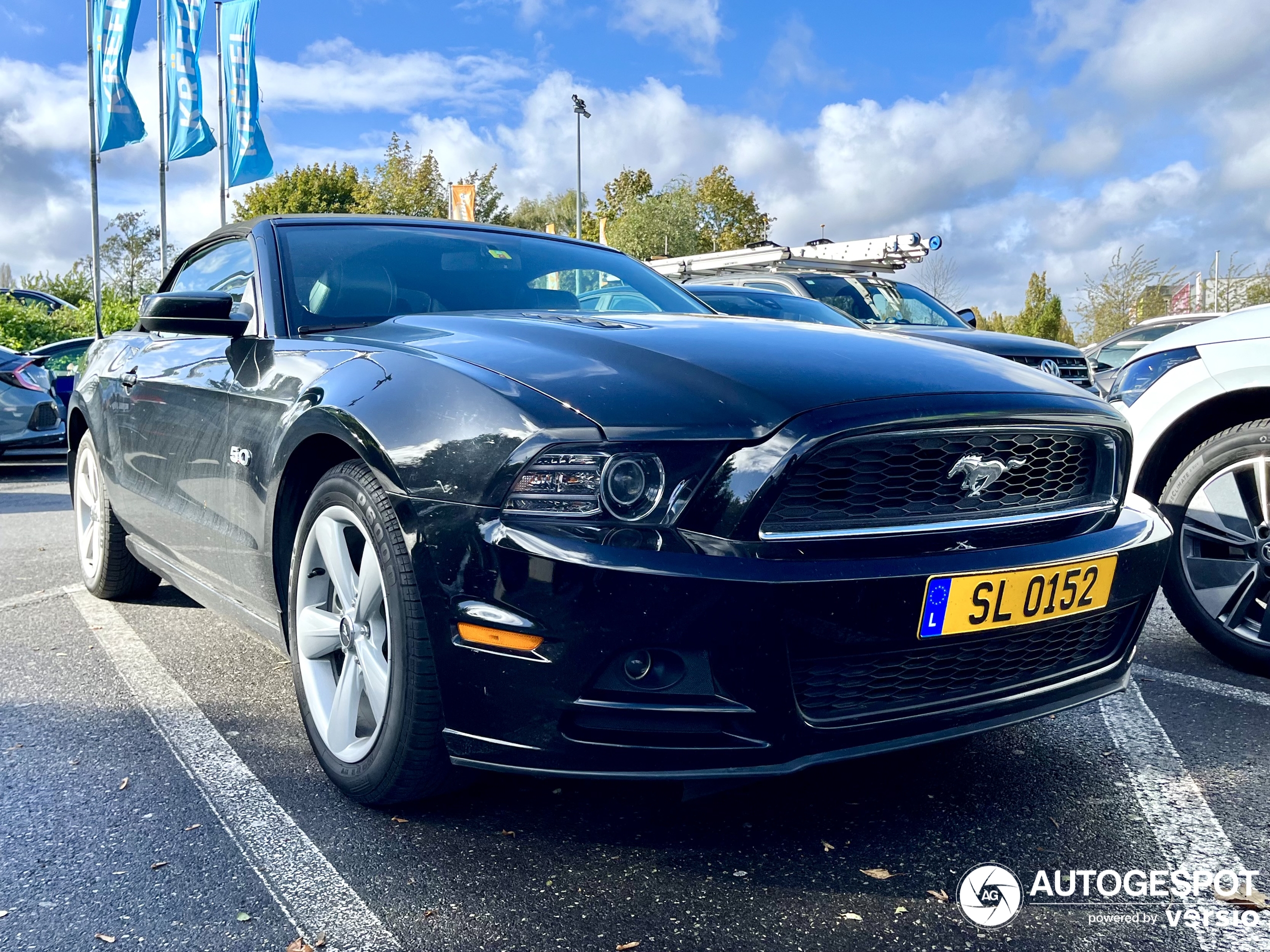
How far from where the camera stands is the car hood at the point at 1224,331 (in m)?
3.77

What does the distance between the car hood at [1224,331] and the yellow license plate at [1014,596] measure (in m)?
1.70

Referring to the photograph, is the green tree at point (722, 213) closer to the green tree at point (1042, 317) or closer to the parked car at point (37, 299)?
the green tree at point (1042, 317)

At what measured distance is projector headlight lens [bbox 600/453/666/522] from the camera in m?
2.12

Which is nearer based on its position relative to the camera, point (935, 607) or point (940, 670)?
point (935, 607)

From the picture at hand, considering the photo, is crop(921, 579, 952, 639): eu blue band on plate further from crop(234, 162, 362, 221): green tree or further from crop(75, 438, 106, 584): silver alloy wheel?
crop(234, 162, 362, 221): green tree

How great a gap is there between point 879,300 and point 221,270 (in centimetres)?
748

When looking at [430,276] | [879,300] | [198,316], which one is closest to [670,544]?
[430,276]

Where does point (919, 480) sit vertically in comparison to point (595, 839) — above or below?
above

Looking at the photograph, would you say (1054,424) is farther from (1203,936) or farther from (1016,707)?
(1203,936)

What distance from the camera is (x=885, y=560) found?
2.19 meters

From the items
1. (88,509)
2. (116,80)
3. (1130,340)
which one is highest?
(116,80)

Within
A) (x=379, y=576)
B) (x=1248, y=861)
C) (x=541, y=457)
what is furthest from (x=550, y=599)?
(x=1248, y=861)

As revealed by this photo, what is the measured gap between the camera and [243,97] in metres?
23.3

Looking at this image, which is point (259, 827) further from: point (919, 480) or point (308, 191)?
point (308, 191)
